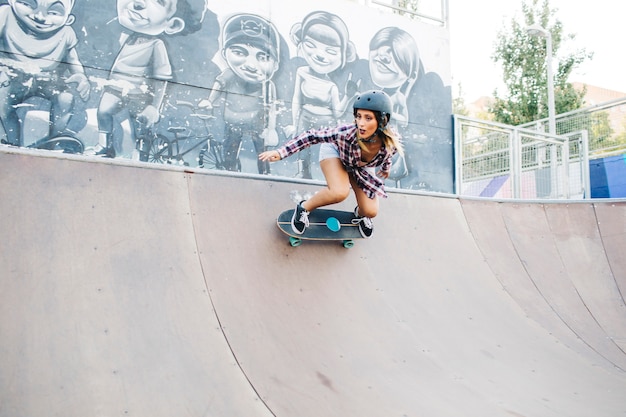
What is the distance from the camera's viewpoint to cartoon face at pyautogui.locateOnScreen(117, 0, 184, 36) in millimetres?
7863

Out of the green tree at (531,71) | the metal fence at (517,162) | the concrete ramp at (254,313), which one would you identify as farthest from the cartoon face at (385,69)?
the green tree at (531,71)

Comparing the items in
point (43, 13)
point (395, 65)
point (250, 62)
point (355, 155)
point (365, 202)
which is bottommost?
Result: point (365, 202)

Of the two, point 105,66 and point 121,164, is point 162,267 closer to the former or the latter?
point 121,164

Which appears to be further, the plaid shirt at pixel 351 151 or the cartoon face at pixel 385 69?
the cartoon face at pixel 385 69

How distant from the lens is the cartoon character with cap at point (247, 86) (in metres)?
8.54

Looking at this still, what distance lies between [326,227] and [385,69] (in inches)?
258

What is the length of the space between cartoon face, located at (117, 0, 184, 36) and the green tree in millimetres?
17309

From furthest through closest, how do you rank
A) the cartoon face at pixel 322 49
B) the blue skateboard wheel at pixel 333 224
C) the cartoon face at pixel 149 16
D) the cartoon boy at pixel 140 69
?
the cartoon face at pixel 322 49
the cartoon face at pixel 149 16
the cartoon boy at pixel 140 69
the blue skateboard wheel at pixel 333 224

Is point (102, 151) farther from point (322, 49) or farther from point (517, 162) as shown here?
point (517, 162)

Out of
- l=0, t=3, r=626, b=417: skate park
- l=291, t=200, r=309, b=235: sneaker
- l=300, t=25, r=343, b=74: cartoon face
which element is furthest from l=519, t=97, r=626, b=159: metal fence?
l=291, t=200, r=309, b=235: sneaker

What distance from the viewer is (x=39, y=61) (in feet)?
23.7

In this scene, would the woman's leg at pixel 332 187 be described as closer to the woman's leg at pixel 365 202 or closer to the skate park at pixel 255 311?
the woman's leg at pixel 365 202

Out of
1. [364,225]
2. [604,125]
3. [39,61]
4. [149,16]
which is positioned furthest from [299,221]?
[604,125]

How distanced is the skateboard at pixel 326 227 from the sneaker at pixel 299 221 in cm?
4
